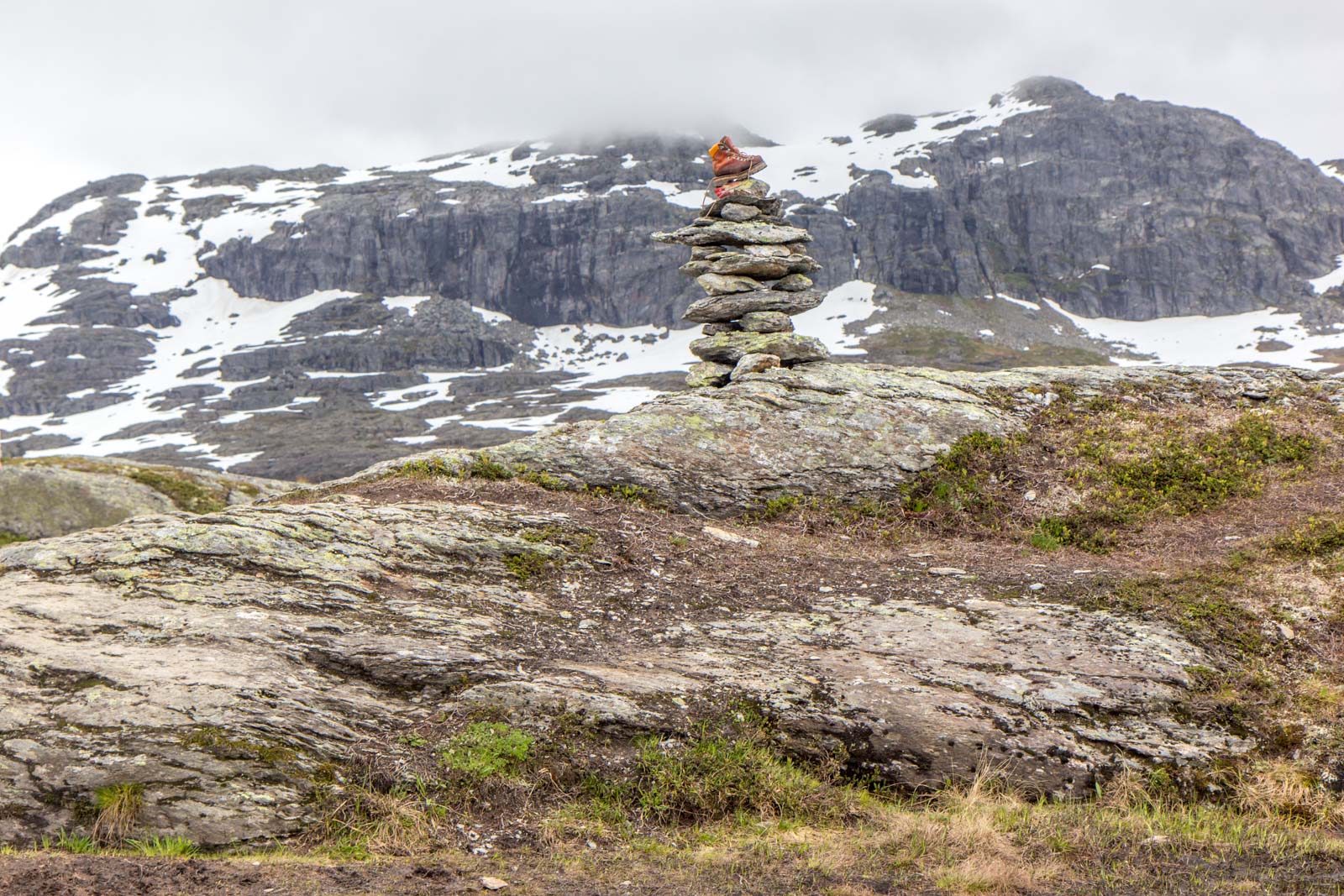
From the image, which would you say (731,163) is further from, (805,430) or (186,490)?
(186,490)

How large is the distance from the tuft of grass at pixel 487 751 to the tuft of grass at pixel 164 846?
93.0 inches

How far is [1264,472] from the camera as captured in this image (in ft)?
64.2

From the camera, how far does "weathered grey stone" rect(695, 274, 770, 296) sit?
1075 inches

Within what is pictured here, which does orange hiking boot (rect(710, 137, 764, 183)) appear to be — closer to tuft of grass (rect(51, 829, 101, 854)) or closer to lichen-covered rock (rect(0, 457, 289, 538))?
lichen-covered rock (rect(0, 457, 289, 538))

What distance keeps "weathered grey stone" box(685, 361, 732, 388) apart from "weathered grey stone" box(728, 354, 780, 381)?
34.6 inches

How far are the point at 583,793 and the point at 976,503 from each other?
503 inches

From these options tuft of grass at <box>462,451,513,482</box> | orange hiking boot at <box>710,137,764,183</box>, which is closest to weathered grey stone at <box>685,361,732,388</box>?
orange hiking boot at <box>710,137,764,183</box>

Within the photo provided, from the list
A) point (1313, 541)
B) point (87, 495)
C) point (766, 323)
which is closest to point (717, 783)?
point (1313, 541)

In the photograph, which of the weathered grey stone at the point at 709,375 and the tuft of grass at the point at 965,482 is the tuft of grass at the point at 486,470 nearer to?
the weathered grey stone at the point at 709,375

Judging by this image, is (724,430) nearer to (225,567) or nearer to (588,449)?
(588,449)

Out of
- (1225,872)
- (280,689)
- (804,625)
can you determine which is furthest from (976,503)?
(280,689)

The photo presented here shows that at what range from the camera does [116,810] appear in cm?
821

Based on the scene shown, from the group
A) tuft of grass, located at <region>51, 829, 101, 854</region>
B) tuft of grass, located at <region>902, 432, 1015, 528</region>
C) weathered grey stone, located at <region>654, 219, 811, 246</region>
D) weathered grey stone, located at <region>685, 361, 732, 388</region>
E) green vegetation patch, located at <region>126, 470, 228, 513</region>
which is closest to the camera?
tuft of grass, located at <region>51, 829, 101, 854</region>

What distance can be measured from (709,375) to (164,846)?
19923mm
